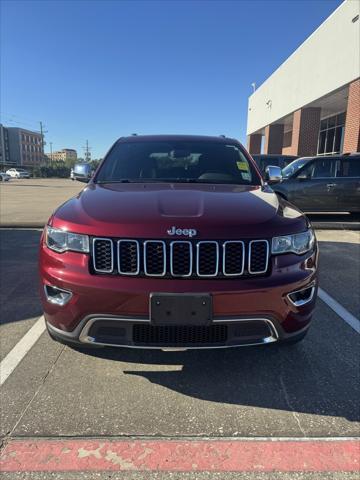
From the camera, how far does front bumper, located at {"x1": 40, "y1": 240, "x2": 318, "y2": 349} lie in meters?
2.28

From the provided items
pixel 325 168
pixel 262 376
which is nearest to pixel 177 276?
pixel 262 376

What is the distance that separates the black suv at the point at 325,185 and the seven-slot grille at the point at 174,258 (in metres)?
7.91

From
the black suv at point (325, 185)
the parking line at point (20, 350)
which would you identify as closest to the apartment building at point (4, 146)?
the black suv at point (325, 185)

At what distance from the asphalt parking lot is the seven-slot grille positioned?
884mm

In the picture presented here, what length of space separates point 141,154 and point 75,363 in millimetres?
2144

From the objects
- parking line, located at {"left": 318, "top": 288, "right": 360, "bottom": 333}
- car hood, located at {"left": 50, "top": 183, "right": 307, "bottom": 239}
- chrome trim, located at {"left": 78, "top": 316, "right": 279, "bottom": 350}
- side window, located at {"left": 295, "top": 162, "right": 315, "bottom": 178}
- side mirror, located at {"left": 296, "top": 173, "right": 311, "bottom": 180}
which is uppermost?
side window, located at {"left": 295, "top": 162, "right": 315, "bottom": 178}

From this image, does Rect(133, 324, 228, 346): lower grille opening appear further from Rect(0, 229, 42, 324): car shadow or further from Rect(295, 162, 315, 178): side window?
Rect(295, 162, 315, 178): side window

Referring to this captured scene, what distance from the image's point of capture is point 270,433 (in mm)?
2287

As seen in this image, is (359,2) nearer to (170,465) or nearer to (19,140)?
(170,465)

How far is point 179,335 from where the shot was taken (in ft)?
7.70

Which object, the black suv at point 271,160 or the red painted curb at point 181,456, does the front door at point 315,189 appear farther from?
the red painted curb at point 181,456

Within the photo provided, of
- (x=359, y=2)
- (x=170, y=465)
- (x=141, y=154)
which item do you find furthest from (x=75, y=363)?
(x=359, y=2)

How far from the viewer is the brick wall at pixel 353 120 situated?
50.1ft

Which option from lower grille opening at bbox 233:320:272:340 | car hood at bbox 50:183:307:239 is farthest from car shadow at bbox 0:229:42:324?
lower grille opening at bbox 233:320:272:340
